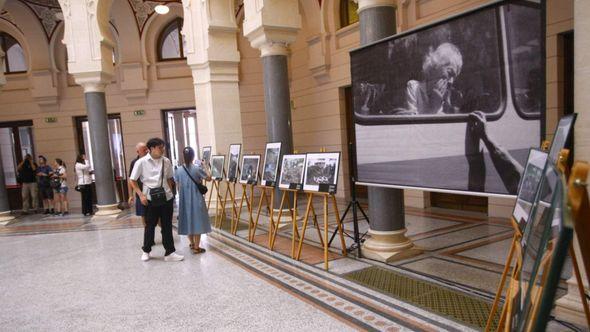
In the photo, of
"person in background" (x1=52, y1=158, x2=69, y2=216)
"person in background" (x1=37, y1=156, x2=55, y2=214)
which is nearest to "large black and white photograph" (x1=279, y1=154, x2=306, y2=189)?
"person in background" (x1=52, y1=158, x2=69, y2=216)

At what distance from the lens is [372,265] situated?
4.14 metres

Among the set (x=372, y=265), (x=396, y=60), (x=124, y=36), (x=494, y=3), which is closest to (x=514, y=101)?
(x=494, y=3)

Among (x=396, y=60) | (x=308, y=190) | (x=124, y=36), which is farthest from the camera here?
(x=124, y=36)

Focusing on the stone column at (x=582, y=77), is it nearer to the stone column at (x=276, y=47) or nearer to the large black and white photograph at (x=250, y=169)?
the large black and white photograph at (x=250, y=169)

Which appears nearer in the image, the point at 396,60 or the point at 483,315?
the point at 483,315

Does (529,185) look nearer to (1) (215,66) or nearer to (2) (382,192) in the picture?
(2) (382,192)

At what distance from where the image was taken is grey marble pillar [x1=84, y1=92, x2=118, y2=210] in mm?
8828

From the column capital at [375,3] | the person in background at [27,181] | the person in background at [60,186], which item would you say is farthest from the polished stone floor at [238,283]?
the person in background at [27,181]

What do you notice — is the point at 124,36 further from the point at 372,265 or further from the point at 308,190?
the point at 372,265

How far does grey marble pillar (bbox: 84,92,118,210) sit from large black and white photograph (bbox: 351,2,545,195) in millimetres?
6791

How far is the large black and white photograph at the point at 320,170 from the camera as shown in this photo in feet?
13.4

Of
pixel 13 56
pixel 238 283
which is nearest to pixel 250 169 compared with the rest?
pixel 238 283

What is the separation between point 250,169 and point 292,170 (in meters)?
1.17

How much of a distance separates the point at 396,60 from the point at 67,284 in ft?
13.7
